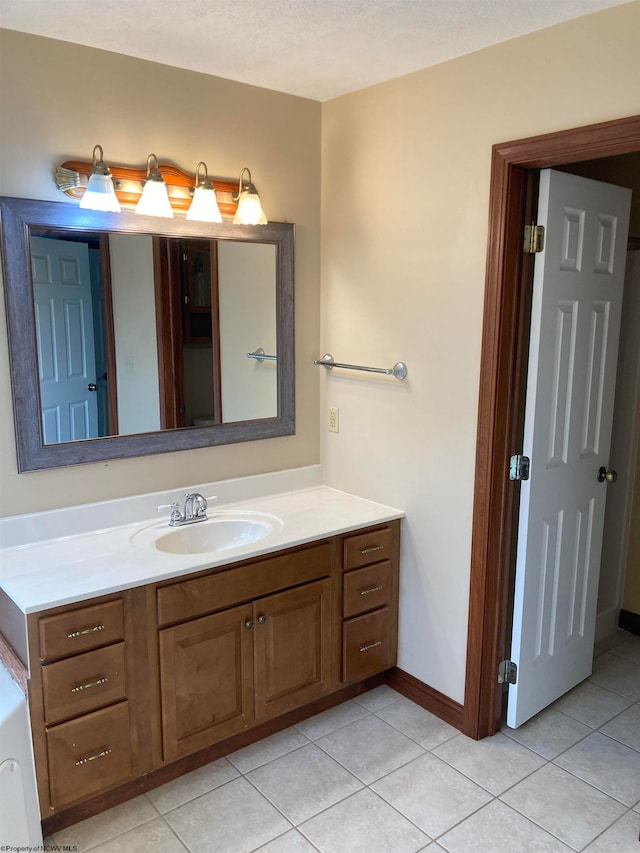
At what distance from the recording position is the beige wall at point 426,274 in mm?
2096

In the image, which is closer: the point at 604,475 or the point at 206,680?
the point at 206,680

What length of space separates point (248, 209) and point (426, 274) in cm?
68

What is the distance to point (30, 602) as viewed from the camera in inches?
72.6

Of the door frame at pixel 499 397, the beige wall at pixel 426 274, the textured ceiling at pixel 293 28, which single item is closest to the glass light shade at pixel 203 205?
the textured ceiling at pixel 293 28

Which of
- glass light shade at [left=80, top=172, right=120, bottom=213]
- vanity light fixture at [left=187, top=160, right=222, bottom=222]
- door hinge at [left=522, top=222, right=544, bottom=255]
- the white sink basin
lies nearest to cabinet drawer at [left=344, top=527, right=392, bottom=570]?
the white sink basin

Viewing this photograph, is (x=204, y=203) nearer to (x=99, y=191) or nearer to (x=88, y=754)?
(x=99, y=191)

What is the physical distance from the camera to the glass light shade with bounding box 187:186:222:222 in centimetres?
237

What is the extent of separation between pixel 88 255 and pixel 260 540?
1105 mm

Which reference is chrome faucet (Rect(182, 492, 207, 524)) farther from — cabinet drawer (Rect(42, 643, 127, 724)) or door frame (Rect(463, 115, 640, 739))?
door frame (Rect(463, 115, 640, 739))

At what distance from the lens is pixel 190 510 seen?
8.21 ft

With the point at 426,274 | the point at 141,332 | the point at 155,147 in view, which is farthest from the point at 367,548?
the point at 155,147

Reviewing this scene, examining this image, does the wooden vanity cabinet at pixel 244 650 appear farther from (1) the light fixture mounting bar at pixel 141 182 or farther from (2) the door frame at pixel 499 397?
(1) the light fixture mounting bar at pixel 141 182

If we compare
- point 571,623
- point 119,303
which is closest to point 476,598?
point 571,623

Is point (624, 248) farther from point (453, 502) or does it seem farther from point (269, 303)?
point (269, 303)
